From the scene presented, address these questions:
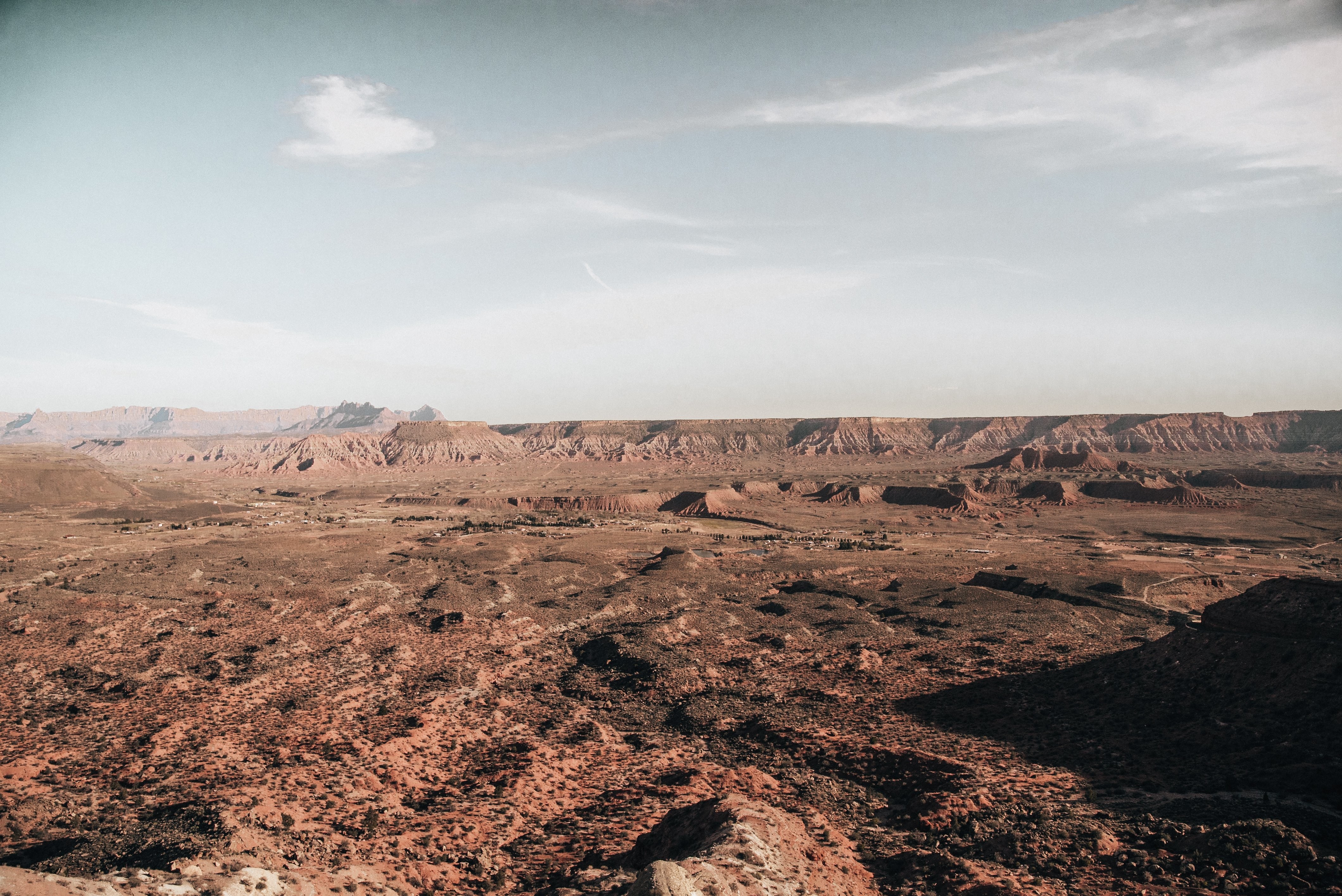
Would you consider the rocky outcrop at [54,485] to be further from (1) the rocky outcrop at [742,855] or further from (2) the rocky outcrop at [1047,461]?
(2) the rocky outcrop at [1047,461]

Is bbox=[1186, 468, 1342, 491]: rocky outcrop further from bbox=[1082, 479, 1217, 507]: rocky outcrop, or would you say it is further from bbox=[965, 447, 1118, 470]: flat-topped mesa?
bbox=[965, 447, 1118, 470]: flat-topped mesa

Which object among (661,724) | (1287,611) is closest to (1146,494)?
(1287,611)

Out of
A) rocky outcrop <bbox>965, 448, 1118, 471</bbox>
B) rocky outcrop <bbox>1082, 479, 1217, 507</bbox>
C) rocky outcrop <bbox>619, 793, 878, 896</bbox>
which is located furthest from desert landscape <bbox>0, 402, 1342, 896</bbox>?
rocky outcrop <bbox>965, 448, 1118, 471</bbox>

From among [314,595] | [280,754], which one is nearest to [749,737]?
[280,754]

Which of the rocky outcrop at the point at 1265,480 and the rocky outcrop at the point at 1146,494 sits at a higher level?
the rocky outcrop at the point at 1265,480

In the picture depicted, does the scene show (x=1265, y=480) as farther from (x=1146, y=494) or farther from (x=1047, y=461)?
(x=1047, y=461)

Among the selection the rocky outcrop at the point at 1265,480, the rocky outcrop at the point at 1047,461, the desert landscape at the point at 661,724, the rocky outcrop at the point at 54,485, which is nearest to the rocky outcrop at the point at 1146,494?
the rocky outcrop at the point at 1265,480

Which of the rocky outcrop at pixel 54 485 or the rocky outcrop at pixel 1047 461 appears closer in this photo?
the rocky outcrop at pixel 54 485

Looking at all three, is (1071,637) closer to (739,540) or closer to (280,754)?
(280,754)
